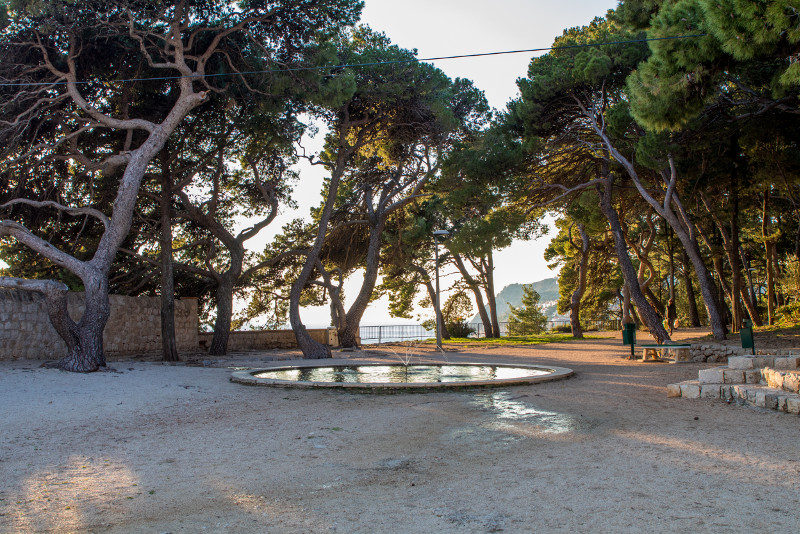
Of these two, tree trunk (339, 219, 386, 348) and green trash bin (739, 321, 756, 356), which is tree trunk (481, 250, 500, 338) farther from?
green trash bin (739, 321, 756, 356)

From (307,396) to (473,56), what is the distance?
6040 mm

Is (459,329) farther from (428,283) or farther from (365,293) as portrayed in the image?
(365,293)

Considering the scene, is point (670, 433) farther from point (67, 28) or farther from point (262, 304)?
point (262, 304)

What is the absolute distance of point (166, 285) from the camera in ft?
45.7

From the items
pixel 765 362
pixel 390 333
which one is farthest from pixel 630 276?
pixel 390 333

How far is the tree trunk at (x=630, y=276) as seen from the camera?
13538 mm

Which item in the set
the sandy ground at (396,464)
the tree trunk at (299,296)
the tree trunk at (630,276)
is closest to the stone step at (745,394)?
A: the sandy ground at (396,464)

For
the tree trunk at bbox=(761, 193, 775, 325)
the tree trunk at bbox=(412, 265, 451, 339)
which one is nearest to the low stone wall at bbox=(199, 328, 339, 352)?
the tree trunk at bbox=(412, 265, 451, 339)

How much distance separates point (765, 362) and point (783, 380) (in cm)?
127

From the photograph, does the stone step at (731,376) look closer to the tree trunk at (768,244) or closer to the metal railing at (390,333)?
the tree trunk at (768,244)

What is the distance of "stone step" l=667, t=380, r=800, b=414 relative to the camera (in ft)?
18.5

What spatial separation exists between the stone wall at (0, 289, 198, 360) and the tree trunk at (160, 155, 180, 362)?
198 centimetres

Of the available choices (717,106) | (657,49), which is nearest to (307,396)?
(657,49)

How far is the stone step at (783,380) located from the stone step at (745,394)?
0.07 metres
